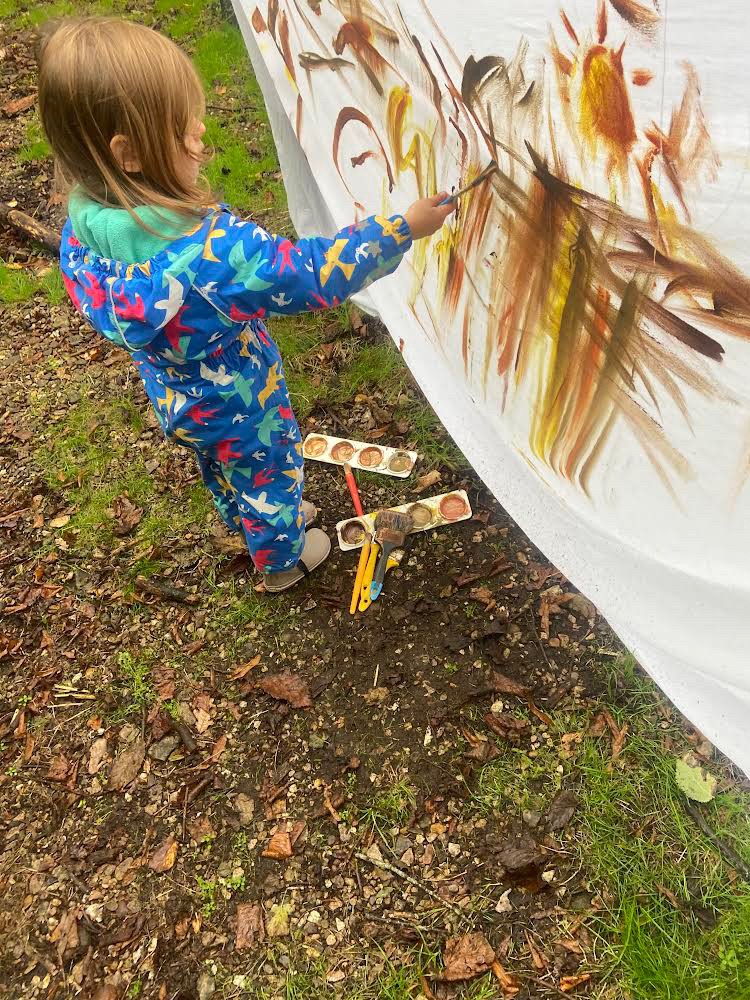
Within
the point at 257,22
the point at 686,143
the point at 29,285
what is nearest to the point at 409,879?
the point at 686,143

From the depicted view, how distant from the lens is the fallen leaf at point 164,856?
1.96 m

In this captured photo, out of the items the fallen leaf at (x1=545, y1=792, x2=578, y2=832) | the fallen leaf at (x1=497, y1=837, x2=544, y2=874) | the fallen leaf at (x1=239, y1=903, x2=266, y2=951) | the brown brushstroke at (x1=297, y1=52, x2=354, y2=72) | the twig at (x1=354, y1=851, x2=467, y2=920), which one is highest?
the brown brushstroke at (x1=297, y1=52, x2=354, y2=72)

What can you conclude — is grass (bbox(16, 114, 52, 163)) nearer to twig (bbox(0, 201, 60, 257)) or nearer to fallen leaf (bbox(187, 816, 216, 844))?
twig (bbox(0, 201, 60, 257))

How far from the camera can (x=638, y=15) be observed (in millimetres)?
1245

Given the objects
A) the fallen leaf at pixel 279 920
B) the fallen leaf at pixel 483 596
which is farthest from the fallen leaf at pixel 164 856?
the fallen leaf at pixel 483 596

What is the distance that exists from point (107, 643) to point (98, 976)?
99 centimetres

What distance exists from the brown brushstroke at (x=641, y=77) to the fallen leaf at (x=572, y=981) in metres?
1.90

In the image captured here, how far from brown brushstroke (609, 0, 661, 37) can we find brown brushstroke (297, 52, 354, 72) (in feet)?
4.67

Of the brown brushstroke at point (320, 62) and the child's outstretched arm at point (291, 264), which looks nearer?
the child's outstretched arm at point (291, 264)

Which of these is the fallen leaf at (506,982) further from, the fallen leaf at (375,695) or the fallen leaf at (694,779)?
the fallen leaf at (375,695)

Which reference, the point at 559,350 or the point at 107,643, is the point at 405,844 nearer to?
the point at 107,643

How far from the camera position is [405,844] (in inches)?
75.0

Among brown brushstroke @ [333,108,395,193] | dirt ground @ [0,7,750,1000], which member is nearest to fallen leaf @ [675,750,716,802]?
dirt ground @ [0,7,750,1000]

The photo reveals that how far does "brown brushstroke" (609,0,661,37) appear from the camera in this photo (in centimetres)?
122
